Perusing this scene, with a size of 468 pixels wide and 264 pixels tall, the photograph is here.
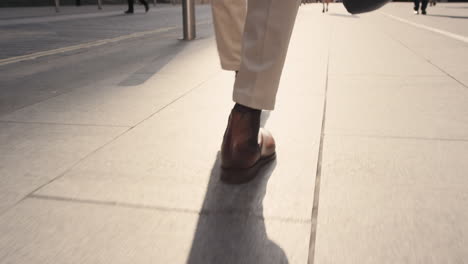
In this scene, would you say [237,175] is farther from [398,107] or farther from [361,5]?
[398,107]

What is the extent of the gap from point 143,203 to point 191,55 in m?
2.84

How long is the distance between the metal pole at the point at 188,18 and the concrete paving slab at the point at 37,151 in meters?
3.48

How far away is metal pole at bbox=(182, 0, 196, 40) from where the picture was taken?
4.92 m

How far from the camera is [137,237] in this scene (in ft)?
2.98

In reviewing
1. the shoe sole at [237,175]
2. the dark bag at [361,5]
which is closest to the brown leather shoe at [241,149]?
the shoe sole at [237,175]

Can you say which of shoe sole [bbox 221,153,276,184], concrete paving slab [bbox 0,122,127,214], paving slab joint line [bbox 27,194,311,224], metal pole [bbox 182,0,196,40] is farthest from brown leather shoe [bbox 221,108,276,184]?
metal pole [bbox 182,0,196,40]

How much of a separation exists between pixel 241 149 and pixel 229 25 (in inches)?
23.5

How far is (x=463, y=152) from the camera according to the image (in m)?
1.36

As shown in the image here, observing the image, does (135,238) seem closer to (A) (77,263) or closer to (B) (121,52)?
(A) (77,263)

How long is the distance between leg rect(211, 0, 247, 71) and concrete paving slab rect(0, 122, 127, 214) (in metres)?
0.54

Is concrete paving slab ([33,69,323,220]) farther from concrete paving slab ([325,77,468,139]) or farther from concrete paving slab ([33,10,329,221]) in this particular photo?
concrete paving slab ([325,77,468,139])

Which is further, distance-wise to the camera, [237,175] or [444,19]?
[444,19]

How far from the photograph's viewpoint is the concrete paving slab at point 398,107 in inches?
62.8

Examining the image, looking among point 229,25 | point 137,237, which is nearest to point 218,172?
point 137,237
